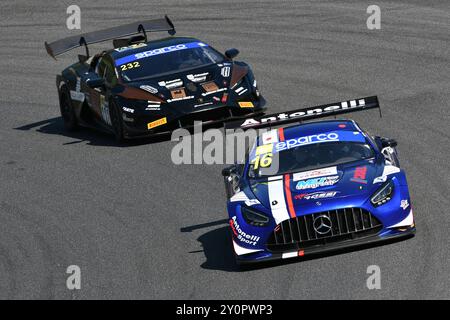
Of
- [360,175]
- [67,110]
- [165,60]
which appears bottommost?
[67,110]

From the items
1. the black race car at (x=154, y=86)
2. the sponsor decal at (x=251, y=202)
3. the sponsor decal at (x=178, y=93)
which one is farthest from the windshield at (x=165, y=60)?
the sponsor decal at (x=251, y=202)

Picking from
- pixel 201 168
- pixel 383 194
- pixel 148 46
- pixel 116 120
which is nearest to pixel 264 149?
pixel 383 194

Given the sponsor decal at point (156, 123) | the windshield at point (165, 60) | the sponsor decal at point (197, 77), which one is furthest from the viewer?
the windshield at point (165, 60)

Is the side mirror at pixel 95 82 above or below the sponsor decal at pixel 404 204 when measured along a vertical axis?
below

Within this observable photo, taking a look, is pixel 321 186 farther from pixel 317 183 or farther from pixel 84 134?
pixel 84 134

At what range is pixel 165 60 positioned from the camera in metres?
18.2

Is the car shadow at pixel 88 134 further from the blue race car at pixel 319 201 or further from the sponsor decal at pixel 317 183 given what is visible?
the sponsor decal at pixel 317 183

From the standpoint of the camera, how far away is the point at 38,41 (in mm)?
26562

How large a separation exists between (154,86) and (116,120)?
846 millimetres

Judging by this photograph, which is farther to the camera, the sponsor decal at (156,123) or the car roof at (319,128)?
the sponsor decal at (156,123)

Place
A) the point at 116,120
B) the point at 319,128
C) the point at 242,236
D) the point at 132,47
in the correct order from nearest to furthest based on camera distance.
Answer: the point at 242,236 → the point at 319,128 → the point at 116,120 → the point at 132,47

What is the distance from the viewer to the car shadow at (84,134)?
17797mm

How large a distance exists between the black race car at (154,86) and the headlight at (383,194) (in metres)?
5.94

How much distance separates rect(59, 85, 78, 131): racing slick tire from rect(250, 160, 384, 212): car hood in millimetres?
7931
